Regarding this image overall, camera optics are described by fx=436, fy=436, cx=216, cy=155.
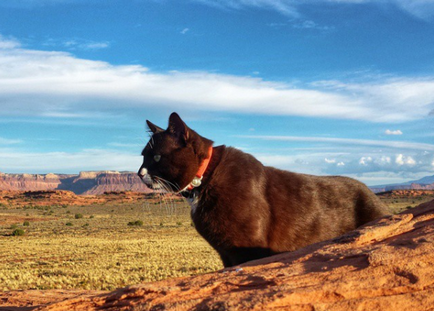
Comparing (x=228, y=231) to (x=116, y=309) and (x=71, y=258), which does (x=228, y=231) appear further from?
(x=71, y=258)

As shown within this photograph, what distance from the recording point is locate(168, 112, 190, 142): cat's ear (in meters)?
5.50

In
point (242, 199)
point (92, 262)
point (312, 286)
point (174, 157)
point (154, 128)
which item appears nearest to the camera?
point (312, 286)

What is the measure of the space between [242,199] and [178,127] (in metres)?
1.23

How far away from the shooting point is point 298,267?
3.80 m

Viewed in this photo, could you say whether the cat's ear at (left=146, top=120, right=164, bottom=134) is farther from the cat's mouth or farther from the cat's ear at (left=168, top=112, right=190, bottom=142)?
the cat's mouth

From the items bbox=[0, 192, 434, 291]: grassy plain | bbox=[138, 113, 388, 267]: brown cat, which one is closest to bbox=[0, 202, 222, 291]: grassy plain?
bbox=[0, 192, 434, 291]: grassy plain

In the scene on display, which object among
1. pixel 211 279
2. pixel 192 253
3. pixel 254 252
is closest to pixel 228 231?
pixel 254 252

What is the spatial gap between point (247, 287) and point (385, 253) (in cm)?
130

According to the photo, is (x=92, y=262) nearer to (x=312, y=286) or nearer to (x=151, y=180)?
(x=151, y=180)

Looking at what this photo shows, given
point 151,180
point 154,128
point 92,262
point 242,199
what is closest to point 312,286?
point 242,199

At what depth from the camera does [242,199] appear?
5359 millimetres

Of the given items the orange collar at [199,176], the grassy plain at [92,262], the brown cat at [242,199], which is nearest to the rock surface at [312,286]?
the brown cat at [242,199]

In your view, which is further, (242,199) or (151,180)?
(151,180)

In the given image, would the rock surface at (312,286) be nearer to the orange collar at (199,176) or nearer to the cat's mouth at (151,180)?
the orange collar at (199,176)
